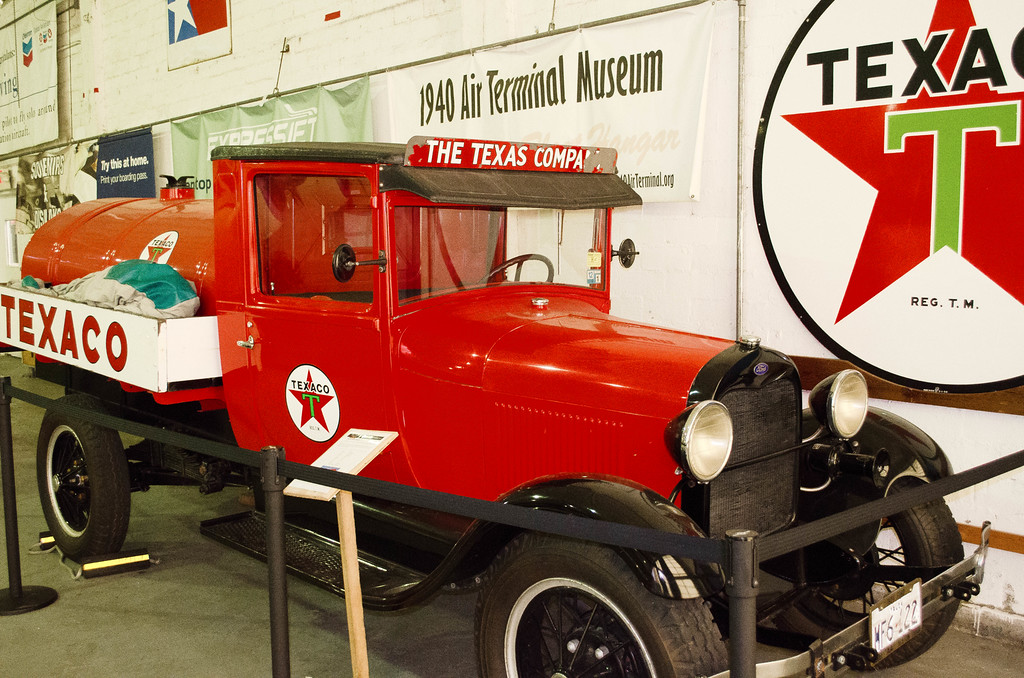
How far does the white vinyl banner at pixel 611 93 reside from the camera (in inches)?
155

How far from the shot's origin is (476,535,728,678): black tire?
1991mm

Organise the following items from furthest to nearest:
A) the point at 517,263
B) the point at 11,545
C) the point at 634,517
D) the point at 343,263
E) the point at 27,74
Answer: the point at 27,74 < the point at 11,545 < the point at 517,263 < the point at 343,263 < the point at 634,517

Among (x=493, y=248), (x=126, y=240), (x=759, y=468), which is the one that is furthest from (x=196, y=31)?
(x=759, y=468)

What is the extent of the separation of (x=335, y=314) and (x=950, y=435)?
235 centimetres

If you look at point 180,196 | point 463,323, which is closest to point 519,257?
point 463,323

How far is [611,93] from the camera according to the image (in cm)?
423

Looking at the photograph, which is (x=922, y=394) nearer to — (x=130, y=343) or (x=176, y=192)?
(x=130, y=343)

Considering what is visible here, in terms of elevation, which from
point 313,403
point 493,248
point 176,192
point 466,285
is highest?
point 176,192

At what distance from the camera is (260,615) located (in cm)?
334

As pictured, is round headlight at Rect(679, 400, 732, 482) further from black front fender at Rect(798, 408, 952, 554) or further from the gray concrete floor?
the gray concrete floor

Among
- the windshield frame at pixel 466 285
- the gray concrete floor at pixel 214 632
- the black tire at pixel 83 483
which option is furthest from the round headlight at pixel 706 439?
the black tire at pixel 83 483

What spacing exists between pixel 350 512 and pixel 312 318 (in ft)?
2.88

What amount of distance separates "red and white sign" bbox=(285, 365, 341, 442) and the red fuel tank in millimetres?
764

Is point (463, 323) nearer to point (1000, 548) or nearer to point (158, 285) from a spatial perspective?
point (158, 285)
